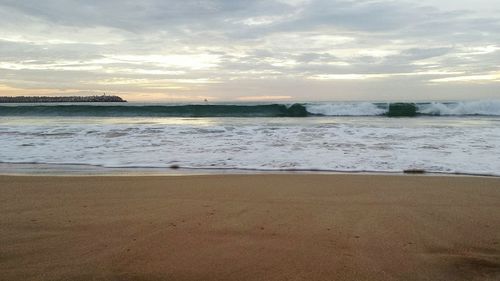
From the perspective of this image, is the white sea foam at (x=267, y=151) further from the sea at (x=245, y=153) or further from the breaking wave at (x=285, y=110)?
the breaking wave at (x=285, y=110)

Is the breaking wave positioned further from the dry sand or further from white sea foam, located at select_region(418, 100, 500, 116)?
the dry sand

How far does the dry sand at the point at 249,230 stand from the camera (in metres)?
2.57

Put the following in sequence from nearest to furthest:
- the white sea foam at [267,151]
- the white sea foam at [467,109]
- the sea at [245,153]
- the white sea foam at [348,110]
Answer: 1. the sea at [245,153]
2. the white sea foam at [267,151]
3. the white sea foam at [467,109]
4. the white sea foam at [348,110]

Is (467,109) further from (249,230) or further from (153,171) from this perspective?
(249,230)

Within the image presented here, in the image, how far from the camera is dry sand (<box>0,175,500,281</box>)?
257 cm

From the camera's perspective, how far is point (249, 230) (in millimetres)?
3336

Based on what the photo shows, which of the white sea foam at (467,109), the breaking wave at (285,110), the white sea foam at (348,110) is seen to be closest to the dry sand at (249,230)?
the breaking wave at (285,110)

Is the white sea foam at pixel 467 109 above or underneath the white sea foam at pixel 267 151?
above

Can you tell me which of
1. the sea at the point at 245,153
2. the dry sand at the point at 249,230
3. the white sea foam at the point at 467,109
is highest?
the white sea foam at the point at 467,109

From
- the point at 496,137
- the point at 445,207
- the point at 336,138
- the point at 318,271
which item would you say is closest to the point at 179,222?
the point at 318,271

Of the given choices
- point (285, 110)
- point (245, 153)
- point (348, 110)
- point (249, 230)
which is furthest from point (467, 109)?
point (249, 230)

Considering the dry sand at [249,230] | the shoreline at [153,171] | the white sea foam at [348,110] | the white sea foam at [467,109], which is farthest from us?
the white sea foam at [348,110]

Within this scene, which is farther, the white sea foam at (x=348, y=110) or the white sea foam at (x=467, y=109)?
the white sea foam at (x=348, y=110)

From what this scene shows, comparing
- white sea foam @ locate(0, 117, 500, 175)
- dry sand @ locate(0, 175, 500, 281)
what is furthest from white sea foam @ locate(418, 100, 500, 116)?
dry sand @ locate(0, 175, 500, 281)
